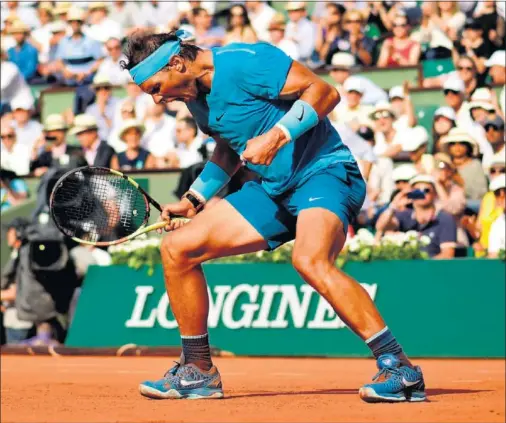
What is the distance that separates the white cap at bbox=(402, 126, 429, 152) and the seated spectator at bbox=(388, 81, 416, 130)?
20 cm

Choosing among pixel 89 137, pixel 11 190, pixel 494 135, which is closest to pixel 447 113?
pixel 494 135

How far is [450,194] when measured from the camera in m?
12.6

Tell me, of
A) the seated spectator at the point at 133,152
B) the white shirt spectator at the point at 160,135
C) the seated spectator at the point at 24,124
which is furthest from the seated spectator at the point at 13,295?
the seated spectator at the point at 24,124

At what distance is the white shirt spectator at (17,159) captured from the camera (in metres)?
16.3

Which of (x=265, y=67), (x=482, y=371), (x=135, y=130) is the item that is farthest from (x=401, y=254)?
(x=265, y=67)

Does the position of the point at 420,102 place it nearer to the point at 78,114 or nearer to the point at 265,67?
the point at 78,114

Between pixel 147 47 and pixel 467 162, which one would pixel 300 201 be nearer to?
pixel 147 47

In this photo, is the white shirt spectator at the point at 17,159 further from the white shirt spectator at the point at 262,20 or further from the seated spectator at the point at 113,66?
the white shirt spectator at the point at 262,20

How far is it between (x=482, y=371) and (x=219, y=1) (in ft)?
30.3

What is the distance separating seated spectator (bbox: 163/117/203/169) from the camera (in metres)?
14.7

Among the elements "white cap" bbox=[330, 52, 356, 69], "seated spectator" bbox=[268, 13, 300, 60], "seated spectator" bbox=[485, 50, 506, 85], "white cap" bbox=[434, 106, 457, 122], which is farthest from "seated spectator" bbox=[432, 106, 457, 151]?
"seated spectator" bbox=[268, 13, 300, 60]

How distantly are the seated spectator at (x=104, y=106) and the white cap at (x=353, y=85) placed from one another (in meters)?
3.42

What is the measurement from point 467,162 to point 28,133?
6.32 metres

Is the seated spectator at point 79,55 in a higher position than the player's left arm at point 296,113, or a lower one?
lower
